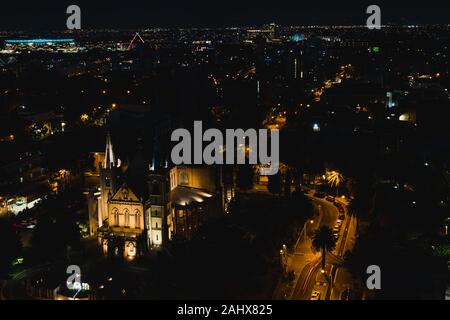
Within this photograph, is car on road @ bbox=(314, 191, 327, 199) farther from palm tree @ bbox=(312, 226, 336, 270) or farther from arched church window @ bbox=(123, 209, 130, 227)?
arched church window @ bbox=(123, 209, 130, 227)

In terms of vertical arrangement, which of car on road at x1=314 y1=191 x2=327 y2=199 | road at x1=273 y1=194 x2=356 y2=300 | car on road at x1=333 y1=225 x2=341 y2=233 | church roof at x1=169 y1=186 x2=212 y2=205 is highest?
church roof at x1=169 y1=186 x2=212 y2=205

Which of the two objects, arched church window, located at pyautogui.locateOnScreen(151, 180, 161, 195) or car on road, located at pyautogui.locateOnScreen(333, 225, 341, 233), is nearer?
arched church window, located at pyautogui.locateOnScreen(151, 180, 161, 195)

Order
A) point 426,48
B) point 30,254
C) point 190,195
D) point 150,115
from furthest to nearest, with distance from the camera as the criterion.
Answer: point 426,48, point 150,115, point 190,195, point 30,254

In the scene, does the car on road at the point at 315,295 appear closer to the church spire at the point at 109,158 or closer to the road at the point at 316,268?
the road at the point at 316,268

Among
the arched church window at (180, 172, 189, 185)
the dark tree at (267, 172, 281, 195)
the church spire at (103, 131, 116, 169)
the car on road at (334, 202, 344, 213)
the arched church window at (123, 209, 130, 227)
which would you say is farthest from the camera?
the dark tree at (267, 172, 281, 195)

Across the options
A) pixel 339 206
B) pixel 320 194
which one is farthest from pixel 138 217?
pixel 320 194

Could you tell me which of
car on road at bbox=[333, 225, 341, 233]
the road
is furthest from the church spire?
car on road at bbox=[333, 225, 341, 233]

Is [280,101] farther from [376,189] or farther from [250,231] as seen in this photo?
[250,231]
